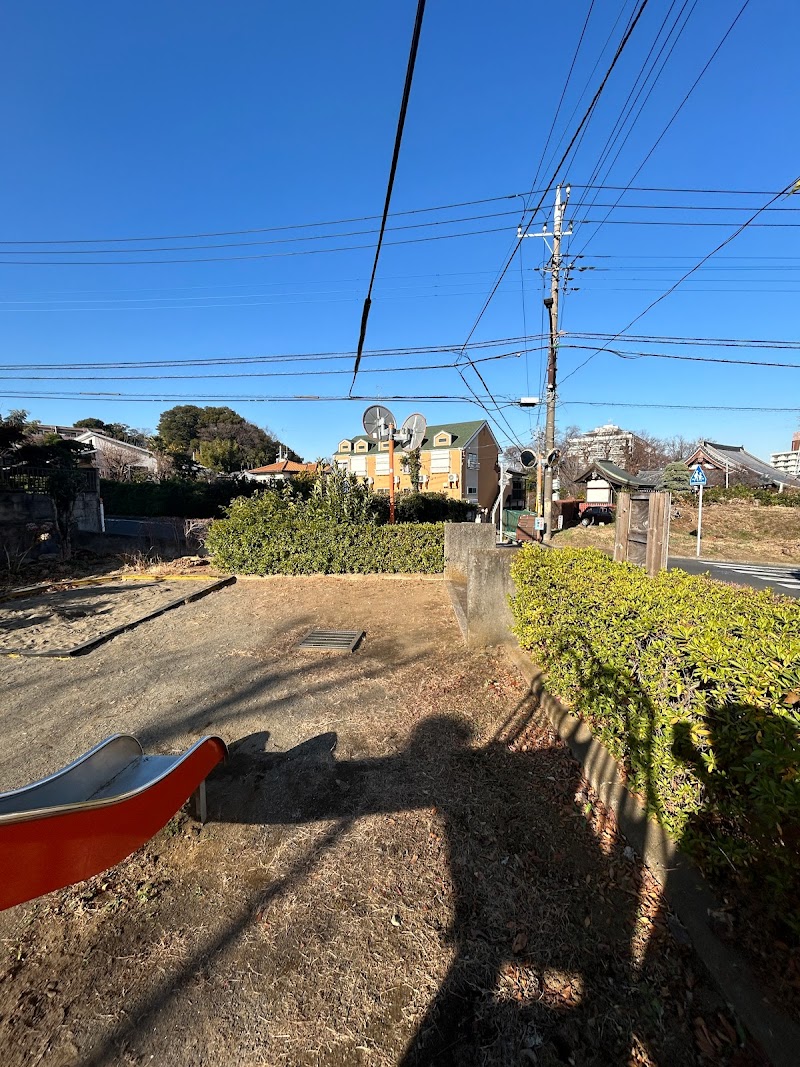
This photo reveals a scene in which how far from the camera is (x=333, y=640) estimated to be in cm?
525

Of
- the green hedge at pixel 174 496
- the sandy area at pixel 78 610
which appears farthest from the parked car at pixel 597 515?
the sandy area at pixel 78 610

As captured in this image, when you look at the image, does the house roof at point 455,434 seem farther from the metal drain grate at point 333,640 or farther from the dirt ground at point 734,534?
the metal drain grate at point 333,640

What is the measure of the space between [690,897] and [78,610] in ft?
25.7

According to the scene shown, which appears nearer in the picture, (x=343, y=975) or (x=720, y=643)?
(x=343, y=975)

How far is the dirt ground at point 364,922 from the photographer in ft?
4.62

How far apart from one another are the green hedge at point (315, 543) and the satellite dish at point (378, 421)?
3165mm

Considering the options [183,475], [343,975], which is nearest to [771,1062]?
[343,975]

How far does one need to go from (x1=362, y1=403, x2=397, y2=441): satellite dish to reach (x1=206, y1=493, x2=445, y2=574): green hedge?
10.4 ft

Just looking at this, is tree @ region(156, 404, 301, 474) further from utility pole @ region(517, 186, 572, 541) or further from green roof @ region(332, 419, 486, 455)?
utility pole @ region(517, 186, 572, 541)

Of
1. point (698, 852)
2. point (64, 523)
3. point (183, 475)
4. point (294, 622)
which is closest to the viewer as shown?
point (698, 852)

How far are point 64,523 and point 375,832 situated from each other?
43.9 ft

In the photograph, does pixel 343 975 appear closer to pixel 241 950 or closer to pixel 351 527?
pixel 241 950

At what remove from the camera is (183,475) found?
31797 mm

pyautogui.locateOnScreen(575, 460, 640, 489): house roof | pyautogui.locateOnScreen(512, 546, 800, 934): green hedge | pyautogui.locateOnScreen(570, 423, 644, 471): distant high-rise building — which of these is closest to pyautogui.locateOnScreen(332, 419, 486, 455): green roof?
pyautogui.locateOnScreen(575, 460, 640, 489): house roof
